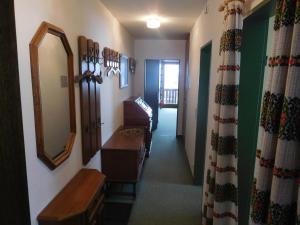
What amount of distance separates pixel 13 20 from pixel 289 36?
1.30 metres

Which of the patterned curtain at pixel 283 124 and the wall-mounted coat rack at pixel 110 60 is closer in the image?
the patterned curtain at pixel 283 124

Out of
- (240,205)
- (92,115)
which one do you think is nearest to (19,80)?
(92,115)

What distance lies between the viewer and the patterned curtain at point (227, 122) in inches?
60.4

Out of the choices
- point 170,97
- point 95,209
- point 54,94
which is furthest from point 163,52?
point 170,97

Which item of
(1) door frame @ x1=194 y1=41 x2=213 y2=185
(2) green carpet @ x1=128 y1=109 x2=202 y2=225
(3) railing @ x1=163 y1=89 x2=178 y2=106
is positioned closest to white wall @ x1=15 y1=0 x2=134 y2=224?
(2) green carpet @ x1=128 y1=109 x2=202 y2=225

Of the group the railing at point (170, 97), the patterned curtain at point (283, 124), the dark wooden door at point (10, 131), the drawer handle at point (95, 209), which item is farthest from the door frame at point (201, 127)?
the railing at point (170, 97)

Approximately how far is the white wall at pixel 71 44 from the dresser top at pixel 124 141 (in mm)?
172

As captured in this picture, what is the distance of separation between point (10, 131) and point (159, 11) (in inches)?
104

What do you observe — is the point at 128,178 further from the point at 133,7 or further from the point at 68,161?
the point at 133,7

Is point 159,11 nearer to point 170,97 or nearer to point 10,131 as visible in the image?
point 10,131

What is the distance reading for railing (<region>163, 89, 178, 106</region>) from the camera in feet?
35.7

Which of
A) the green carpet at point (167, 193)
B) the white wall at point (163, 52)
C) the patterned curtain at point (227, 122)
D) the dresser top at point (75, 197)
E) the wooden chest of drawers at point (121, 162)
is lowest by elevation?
the green carpet at point (167, 193)

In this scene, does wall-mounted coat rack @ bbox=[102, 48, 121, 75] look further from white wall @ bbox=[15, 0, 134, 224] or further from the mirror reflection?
the mirror reflection

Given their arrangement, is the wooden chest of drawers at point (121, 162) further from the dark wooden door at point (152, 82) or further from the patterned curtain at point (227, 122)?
the dark wooden door at point (152, 82)
